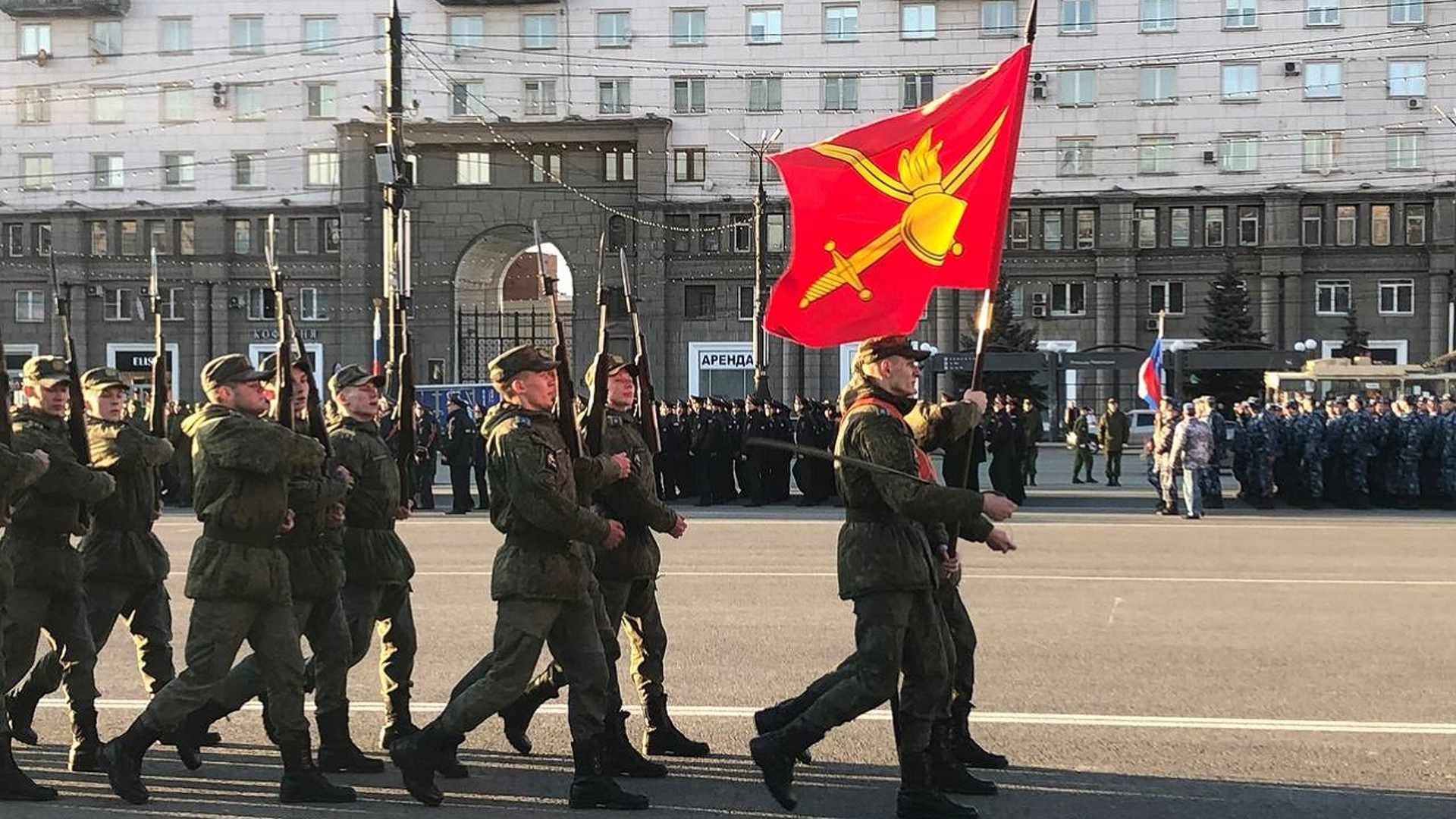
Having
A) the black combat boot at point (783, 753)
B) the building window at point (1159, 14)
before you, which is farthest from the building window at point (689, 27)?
the black combat boot at point (783, 753)

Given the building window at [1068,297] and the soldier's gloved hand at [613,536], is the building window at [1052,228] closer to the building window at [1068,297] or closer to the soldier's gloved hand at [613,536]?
the building window at [1068,297]

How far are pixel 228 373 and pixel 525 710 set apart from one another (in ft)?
6.63

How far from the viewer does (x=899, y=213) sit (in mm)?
7762

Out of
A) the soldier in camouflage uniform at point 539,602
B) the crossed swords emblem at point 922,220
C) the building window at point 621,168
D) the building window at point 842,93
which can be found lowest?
the soldier in camouflage uniform at point 539,602

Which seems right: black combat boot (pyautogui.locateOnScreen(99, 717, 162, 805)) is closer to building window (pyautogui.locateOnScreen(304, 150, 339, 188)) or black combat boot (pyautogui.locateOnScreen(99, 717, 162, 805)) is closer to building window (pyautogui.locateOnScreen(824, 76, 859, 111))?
building window (pyautogui.locateOnScreen(824, 76, 859, 111))

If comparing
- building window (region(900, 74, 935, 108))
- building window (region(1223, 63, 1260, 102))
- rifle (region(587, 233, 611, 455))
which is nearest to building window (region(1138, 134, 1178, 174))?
building window (region(1223, 63, 1260, 102))

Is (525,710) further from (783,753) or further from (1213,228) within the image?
(1213,228)

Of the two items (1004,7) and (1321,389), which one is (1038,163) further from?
(1321,389)

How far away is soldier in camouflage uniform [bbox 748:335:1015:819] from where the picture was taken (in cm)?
620

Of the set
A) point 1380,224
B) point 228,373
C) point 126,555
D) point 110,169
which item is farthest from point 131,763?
point 110,169

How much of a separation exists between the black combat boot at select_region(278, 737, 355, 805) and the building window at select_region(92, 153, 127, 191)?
55.0m

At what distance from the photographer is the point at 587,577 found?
22.1 feet

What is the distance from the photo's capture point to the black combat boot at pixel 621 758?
707 centimetres

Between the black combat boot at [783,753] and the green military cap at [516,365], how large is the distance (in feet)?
6.07
